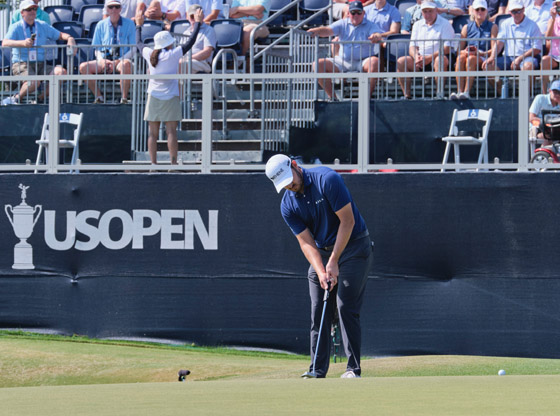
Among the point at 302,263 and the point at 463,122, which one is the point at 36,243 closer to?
the point at 302,263

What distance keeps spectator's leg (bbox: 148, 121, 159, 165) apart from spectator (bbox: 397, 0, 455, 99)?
3188mm

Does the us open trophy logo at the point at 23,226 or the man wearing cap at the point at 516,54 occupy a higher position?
the man wearing cap at the point at 516,54

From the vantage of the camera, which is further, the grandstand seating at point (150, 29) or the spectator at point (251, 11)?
the spectator at point (251, 11)

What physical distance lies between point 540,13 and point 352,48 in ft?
10.8

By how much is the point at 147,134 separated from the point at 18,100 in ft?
5.34

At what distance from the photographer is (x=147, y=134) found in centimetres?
1145

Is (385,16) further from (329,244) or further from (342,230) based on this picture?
(342,230)

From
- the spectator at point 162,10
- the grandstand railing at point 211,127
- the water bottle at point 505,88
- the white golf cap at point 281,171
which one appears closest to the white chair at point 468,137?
the grandstand railing at point 211,127

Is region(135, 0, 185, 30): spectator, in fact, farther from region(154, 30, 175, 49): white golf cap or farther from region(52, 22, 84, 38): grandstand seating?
region(154, 30, 175, 49): white golf cap

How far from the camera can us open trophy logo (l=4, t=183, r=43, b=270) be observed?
11852 millimetres

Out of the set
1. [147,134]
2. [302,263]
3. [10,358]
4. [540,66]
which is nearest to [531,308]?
[302,263]

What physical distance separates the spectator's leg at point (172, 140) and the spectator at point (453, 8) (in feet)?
18.6

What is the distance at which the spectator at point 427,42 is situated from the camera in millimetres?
12531

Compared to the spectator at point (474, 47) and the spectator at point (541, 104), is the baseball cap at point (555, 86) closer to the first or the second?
the spectator at point (541, 104)
